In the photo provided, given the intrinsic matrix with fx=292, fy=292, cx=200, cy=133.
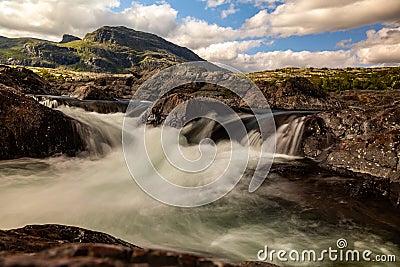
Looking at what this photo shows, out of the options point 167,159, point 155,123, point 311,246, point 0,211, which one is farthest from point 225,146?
point 0,211

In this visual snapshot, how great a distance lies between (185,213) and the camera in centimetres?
903

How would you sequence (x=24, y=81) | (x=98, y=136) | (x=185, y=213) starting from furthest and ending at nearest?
1. (x=24, y=81)
2. (x=98, y=136)
3. (x=185, y=213)

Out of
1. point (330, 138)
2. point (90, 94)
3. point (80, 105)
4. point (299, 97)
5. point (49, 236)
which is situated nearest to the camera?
point (49, 236)

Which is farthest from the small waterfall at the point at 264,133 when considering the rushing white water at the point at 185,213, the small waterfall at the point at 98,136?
the small waterfall at the point at 98,136

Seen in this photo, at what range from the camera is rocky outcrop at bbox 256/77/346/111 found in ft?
127

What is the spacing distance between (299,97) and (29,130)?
3496 cm

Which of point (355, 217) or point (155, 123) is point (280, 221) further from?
point (155, 123)

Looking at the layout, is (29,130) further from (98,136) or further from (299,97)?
(299,97)

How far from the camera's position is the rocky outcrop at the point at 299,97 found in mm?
38844

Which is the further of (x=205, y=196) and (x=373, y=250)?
(x=205, y=196)

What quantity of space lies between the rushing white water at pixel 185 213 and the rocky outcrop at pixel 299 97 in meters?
28.6

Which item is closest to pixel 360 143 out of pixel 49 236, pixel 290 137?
pixel 290 137

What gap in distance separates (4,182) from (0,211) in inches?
94.5

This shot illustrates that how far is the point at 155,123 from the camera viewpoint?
21.1m
